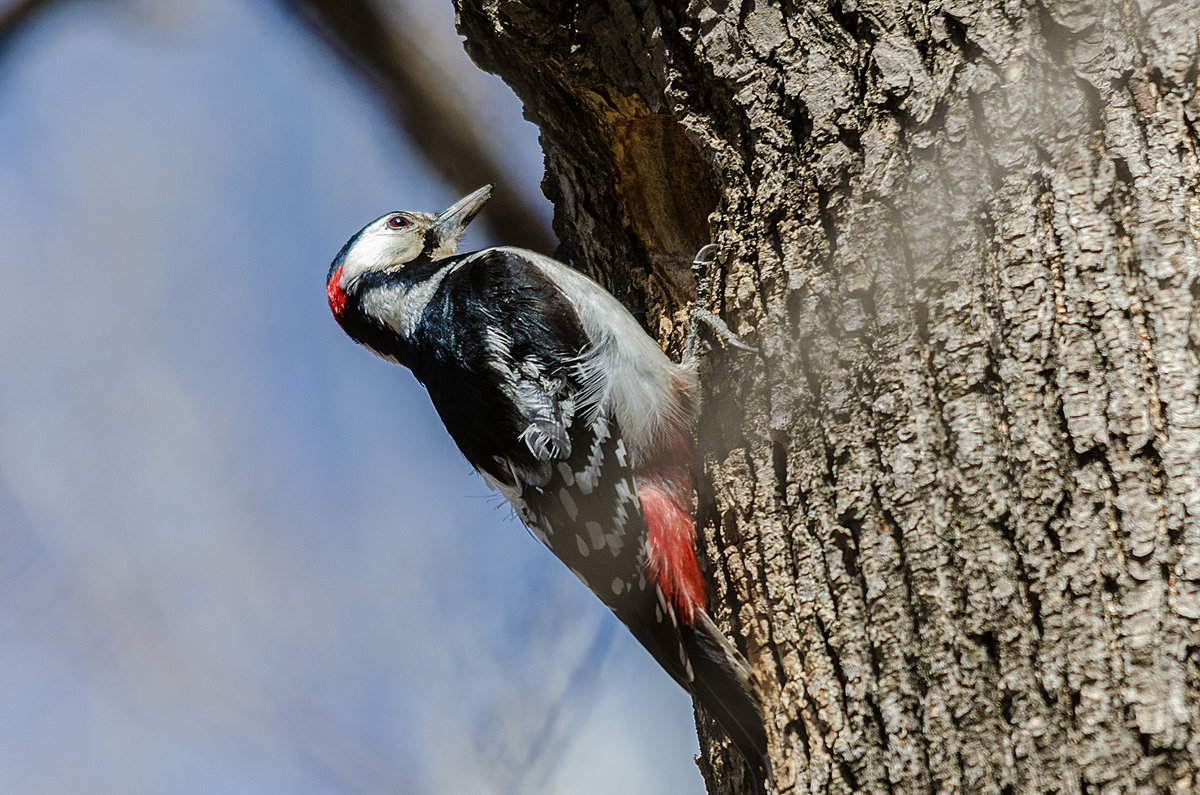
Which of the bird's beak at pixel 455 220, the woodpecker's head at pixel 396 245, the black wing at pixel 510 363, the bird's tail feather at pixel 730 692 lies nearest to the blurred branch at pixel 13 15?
the woodpecker's head at pixel 396 245

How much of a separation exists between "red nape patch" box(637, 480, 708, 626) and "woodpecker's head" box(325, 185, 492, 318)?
4.27ft

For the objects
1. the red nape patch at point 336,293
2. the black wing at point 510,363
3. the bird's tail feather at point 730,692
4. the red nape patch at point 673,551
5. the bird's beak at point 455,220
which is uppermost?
the bird's beak at point 455,220

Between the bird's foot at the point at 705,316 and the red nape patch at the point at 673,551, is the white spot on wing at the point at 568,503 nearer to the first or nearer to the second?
the red nape patch at the point at 673,551

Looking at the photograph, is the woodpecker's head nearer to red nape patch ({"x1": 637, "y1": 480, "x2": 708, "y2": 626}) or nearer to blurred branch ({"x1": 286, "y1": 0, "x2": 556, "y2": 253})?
blurred branch ({"x1": 286, "y1": 0, "x2": 556, "y2": 253})

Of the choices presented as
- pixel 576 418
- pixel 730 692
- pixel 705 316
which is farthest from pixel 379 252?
pixel 730 692

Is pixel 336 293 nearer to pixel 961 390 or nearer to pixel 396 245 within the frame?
pixel 396 245

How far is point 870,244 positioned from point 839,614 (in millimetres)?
670

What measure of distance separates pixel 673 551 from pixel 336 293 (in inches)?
67.7

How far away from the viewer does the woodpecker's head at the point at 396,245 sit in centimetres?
334

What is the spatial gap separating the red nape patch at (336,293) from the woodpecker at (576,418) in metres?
0.43

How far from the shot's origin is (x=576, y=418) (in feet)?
8.80

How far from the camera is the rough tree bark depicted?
55.7 inches

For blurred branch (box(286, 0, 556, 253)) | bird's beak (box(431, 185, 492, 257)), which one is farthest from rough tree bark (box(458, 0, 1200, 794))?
bird's beak (box(431, 185, 492, 257))

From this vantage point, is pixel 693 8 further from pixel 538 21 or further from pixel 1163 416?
pixel 1163 416
